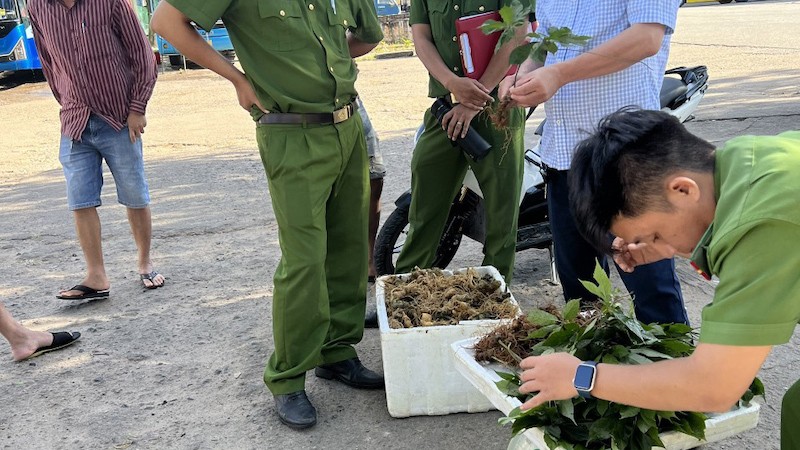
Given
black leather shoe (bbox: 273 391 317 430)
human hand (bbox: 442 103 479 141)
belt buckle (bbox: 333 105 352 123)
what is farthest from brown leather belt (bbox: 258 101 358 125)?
black leather shoe (bbox: 273 391 317 430)

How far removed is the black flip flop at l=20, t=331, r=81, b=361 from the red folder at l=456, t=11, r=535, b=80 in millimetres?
2382

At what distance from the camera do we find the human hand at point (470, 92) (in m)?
3.38

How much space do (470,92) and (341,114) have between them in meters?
0.65

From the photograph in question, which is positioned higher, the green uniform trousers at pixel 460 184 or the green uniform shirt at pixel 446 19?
the green uniform shirt at pixel 446 19

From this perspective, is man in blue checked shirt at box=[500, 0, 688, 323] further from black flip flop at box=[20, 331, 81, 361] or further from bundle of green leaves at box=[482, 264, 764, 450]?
black flip flop at box=[20, 331, 81, 361]

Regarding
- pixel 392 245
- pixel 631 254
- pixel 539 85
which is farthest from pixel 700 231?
pixel 392 245

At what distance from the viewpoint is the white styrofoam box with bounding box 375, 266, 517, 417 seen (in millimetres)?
2867

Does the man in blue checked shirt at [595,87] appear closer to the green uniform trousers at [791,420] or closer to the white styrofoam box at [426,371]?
the white styrofoam box at [426,371]

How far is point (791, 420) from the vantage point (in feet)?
6.72

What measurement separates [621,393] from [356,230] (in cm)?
176

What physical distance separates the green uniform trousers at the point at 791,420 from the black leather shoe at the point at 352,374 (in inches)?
64.8

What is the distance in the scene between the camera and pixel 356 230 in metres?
3.30

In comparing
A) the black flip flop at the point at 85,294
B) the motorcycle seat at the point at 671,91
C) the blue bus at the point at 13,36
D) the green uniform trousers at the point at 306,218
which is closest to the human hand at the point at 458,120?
the green uniform trousers at the point at 306,218

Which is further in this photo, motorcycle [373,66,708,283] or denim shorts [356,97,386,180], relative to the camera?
denim shorts [356,97,386,180]
